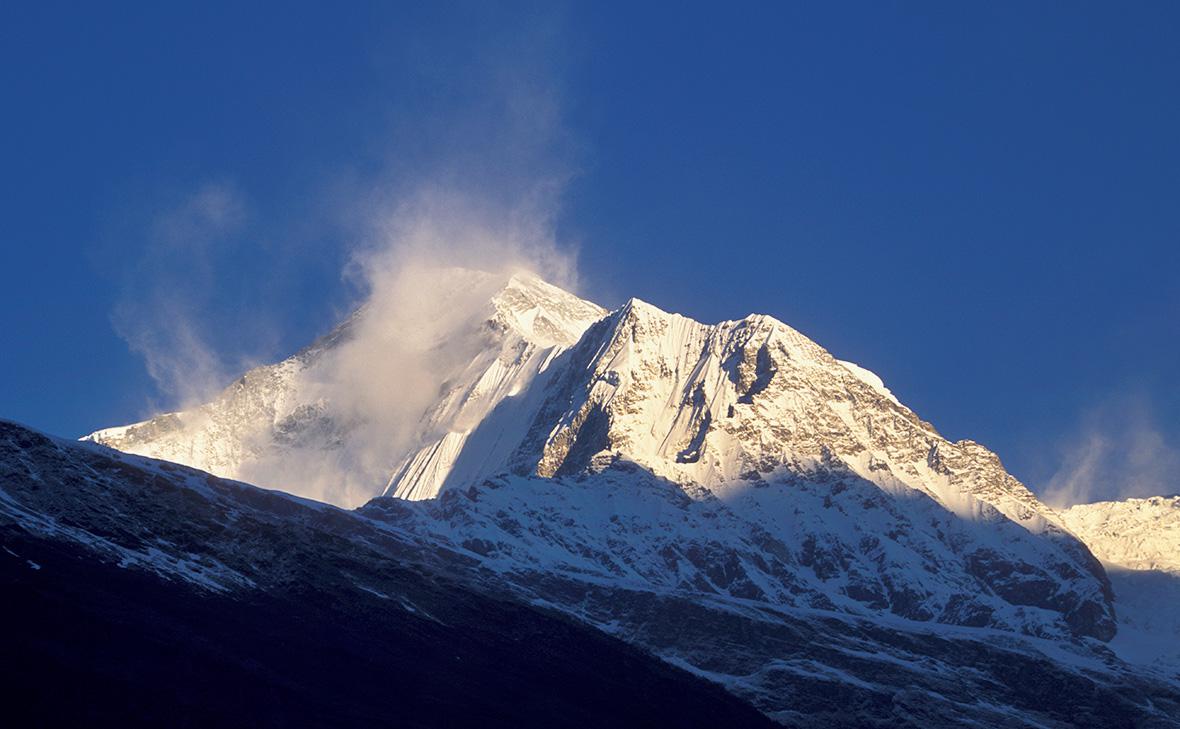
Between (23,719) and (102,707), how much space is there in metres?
12.3

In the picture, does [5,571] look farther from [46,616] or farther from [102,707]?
[102,707]

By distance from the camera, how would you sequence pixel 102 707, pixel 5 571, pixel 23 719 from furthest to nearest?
pixel 5 571, pixel 102 707, pixel 23 719

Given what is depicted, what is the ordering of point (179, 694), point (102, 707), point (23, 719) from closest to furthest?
point (23, 719), point (102, 707), point (179, 694)

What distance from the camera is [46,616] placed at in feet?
616

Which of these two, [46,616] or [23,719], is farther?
[46,616]

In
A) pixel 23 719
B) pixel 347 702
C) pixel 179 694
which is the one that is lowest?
pixel 23 719

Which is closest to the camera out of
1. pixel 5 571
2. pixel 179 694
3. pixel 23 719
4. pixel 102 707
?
pixel 23 719

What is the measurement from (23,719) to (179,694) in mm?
24102

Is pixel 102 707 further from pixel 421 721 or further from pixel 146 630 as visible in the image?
pixel 421 721

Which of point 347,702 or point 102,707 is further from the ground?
point 347,702

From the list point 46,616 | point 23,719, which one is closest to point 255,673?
point 46,616

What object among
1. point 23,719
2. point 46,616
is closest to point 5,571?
point 46,616

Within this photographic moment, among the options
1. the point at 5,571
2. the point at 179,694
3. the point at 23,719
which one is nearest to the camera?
the point at 23,719

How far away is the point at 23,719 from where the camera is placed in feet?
514
